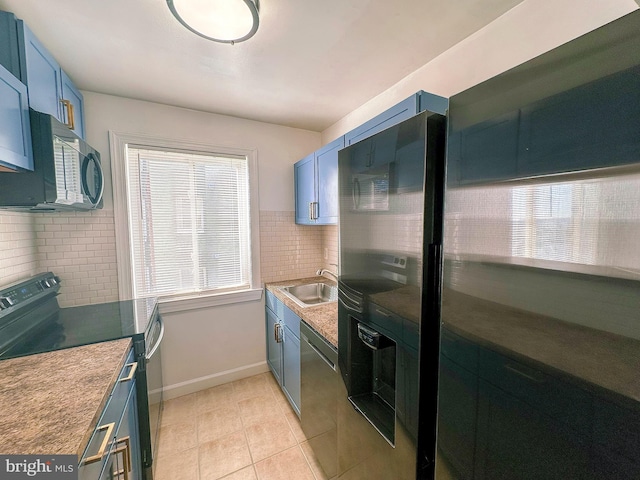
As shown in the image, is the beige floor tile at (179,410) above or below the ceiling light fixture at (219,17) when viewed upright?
below

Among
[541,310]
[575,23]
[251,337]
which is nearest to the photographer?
[541,310]

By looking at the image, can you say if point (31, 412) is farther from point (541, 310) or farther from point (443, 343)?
point (541, 310)

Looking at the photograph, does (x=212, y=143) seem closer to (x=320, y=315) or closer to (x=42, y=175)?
(x=42, y=175)

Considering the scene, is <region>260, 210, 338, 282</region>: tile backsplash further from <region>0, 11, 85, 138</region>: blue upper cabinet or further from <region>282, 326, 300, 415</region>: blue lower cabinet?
<region>0, 11, 85, 138</region>: blue upper cabinet

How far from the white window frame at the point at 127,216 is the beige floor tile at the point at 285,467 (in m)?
1.28

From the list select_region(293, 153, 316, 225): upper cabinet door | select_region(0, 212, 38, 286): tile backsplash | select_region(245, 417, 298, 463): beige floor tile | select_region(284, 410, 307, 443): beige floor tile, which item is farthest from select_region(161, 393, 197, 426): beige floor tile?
select_region(293, 153, 316, 225): upper cabinet door

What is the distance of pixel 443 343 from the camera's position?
0.70 meters

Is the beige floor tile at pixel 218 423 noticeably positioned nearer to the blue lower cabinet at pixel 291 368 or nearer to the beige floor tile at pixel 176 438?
the beige floor tile at pixel 176 438

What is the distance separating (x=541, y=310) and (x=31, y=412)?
1423mm

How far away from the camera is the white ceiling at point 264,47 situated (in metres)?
1.20

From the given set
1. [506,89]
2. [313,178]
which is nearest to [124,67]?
[313,178]

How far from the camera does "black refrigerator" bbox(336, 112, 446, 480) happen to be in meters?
0.77

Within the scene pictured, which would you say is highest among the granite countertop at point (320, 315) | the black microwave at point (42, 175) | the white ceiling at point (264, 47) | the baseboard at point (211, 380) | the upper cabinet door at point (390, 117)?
the white ceiling at point (264, 47)

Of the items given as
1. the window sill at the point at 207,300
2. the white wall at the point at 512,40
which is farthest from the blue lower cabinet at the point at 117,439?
the white wall at the point at 512,40
